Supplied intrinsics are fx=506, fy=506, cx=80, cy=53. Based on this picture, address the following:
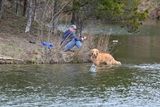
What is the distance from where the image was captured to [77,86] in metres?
18.5

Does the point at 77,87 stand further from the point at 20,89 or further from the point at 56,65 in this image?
the point at 56,65

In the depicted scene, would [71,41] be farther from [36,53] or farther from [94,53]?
[94,53]

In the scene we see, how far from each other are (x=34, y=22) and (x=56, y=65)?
11.3 m

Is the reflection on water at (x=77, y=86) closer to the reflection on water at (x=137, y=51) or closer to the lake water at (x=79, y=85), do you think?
the lake water at (x=79, y=85)

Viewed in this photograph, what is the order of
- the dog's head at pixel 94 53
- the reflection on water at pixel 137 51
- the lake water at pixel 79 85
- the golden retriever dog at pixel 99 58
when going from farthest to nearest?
the reflection on water at pixel 137 51
the golden retriever dog at pixel 99 58
the dog's head at pixel 94 53
the lake water at pixel 79 85

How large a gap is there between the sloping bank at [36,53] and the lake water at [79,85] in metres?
0.96

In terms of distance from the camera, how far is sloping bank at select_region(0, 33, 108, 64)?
80.8 feet

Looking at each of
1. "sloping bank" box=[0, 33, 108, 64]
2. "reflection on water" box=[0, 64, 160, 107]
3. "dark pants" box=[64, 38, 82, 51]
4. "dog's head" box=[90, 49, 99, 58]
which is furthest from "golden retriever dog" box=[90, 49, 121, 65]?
"dark pants" box=[64, 38, 82, 51]

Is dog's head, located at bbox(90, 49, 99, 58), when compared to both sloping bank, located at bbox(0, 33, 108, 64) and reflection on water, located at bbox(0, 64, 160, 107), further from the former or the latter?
sloping bank, located at bbox(0, 33, 108, 64)

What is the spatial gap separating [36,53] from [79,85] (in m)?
7.39

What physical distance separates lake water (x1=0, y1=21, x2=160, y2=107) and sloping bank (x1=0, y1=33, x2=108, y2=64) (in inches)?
37.9

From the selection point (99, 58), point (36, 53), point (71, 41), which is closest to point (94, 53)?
point (99, 58)

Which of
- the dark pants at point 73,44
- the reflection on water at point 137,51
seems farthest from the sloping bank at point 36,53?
the reflection on water at point 137,51

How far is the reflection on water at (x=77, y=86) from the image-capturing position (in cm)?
1572
